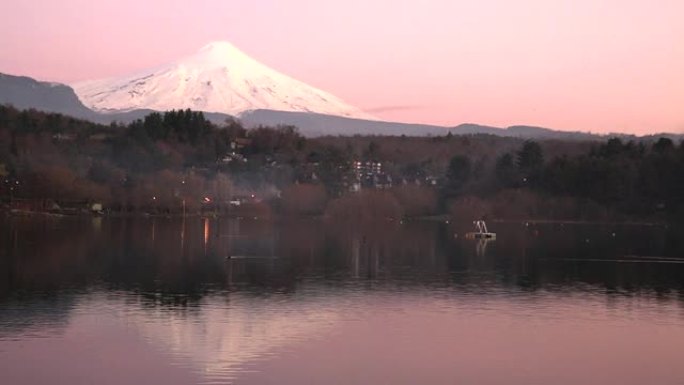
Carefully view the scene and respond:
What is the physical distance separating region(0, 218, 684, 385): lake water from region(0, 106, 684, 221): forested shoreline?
7453 centimetres

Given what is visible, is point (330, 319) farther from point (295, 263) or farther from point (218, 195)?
point (218, 195)

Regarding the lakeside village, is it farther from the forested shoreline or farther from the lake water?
the lake water

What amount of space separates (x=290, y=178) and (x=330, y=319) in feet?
439

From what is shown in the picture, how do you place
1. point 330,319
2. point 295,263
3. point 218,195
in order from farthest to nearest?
1. point 218,195
2. point 295,263
3. point 330,319

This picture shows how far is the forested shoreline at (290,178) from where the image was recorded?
128 metres

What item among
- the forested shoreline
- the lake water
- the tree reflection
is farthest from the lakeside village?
the lake water

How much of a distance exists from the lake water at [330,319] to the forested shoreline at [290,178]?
74528 mm

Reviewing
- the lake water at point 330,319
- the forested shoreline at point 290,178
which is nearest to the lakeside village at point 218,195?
the forested shoreline at point 290,178

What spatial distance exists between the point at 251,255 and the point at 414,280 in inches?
622

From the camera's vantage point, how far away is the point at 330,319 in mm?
29594

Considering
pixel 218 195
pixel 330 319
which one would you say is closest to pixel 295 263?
pixel 330 319

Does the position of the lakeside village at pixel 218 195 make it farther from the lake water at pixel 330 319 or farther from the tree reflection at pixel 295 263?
the lake water at pixel 330 319

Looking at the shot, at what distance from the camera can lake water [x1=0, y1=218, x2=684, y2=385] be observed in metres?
22.0

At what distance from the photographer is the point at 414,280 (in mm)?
42938
